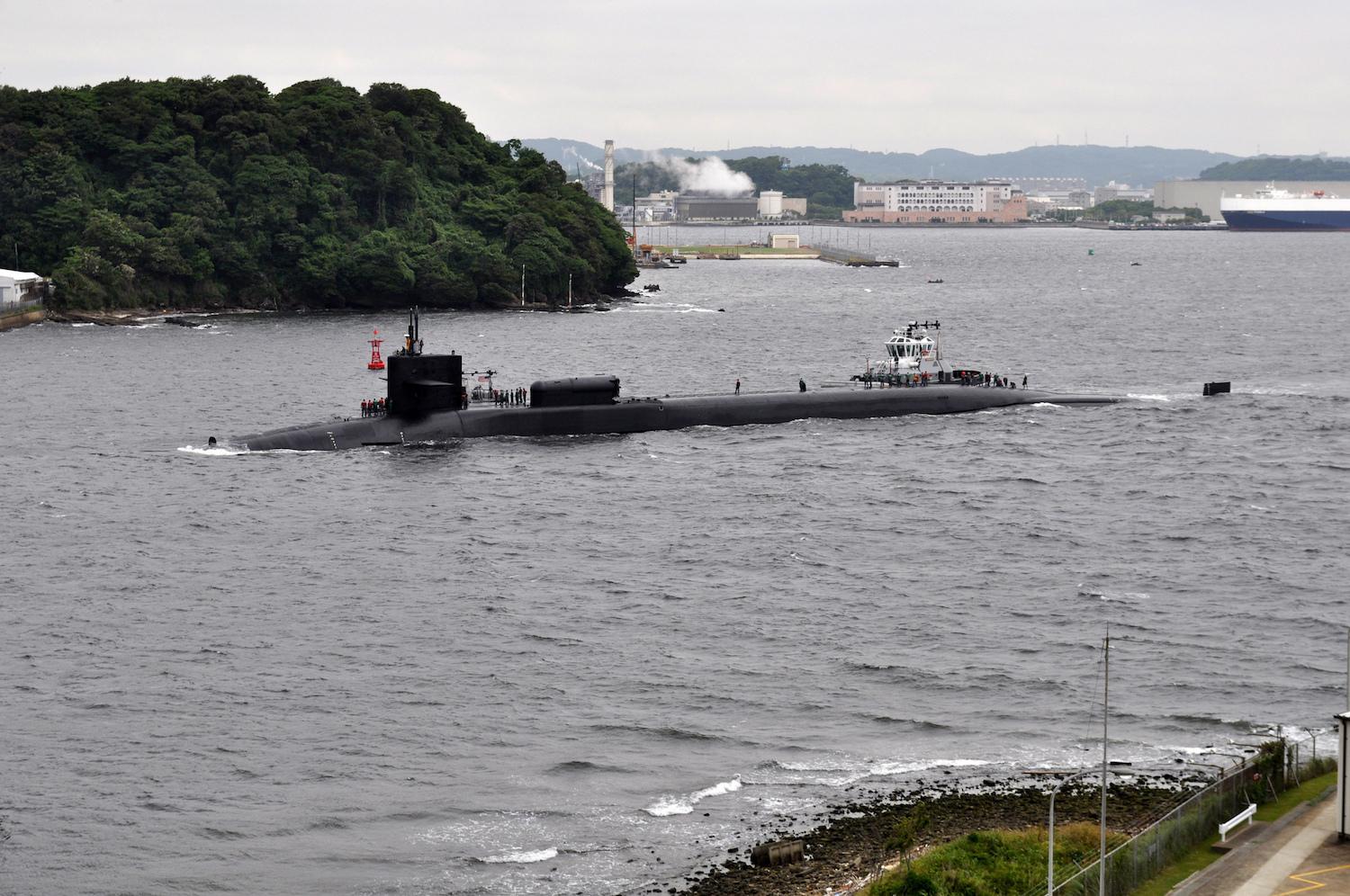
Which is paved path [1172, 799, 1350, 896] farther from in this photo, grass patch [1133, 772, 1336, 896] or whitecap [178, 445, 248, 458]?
whitecap [178, 445, 248, 458]

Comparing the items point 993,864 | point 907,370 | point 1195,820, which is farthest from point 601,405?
point 1195,820

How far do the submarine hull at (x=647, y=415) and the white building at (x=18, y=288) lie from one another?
63.5 metres

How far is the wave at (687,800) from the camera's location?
115 feet

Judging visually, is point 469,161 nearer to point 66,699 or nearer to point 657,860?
point 66,699

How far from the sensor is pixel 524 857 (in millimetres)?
32875

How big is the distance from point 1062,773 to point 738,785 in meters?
7.37

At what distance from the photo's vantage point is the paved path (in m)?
26.3

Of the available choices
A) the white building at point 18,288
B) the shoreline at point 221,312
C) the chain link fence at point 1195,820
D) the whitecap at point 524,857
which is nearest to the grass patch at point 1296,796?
the chain link fence at point 1195,820

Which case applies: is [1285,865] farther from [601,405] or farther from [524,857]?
[601,405]

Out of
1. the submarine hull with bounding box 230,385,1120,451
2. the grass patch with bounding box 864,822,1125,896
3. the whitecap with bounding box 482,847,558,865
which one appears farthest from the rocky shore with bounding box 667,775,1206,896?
the submarine hull with bounding box 230,385,1120,451

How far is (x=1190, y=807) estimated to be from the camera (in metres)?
29.3

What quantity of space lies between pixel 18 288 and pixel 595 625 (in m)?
99.6

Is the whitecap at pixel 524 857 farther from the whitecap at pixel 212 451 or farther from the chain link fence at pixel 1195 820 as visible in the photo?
the whitecap at pixel 212 451

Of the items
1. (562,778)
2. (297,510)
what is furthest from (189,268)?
(562,778)
